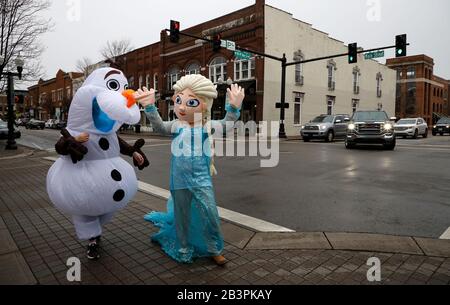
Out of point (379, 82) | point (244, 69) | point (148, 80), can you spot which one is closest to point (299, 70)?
point (244, 69)

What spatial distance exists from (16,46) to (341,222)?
18.4m

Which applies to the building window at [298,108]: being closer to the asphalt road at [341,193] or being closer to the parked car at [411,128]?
the parked car at [411,128]

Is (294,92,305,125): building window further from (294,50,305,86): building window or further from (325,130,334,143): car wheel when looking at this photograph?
(325,130,334,143): car wheel

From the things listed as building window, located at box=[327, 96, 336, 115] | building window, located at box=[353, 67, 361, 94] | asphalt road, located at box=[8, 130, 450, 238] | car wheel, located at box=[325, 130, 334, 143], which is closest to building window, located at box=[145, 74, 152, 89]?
building window, located at box=[327, 96, 336, 115]

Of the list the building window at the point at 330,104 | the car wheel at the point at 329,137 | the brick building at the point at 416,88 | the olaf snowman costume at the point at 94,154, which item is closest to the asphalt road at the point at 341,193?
the olaf snowman costume at the point at 94,154

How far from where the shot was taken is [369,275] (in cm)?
302

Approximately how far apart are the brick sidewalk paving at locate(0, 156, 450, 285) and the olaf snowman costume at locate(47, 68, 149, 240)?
1.83 ft

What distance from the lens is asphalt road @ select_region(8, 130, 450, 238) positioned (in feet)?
15.1

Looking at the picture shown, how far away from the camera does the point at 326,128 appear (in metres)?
19.6

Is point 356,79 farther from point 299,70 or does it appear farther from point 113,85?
point 113,85

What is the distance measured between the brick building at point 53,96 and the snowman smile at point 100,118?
58111 millimetres

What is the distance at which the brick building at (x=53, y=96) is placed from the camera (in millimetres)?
61209

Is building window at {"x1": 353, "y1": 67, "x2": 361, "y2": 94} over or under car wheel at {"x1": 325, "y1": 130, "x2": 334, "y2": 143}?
over

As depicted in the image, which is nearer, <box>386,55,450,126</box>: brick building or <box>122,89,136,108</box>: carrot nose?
<box>122,89,136,108</box>: carrot nose
